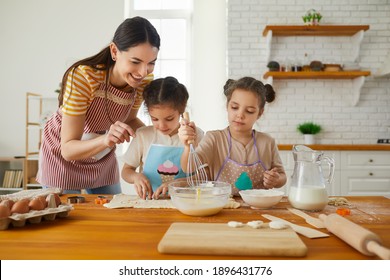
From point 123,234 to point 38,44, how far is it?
4131 mm

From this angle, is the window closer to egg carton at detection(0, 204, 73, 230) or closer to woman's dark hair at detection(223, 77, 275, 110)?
woman's dark hair at detection(223, 77, 275, 110)

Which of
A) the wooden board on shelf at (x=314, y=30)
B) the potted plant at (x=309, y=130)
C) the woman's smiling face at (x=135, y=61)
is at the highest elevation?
the wooden board on shelf at (x=314, y=30)

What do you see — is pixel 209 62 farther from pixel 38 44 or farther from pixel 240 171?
pixel 240 171

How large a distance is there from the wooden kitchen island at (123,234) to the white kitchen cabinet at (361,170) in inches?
90.9

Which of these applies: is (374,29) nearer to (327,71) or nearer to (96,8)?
(327,71)

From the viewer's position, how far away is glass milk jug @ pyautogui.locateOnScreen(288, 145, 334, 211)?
3.50 feet

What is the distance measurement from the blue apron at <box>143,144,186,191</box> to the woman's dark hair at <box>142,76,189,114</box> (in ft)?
0.64

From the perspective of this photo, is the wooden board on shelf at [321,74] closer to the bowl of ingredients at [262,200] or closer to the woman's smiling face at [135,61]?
the woman's smiling face at [135,61]

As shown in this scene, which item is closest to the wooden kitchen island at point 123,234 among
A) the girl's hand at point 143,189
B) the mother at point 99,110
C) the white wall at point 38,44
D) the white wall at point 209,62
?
the girl's hand at point 143,189

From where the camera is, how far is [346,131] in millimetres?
3910

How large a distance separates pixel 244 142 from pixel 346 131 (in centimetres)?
269

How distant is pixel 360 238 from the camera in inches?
26.7

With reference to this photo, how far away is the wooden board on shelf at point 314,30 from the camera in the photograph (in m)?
3.66

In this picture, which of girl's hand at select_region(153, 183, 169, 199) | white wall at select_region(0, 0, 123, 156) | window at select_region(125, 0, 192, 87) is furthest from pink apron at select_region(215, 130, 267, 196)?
white wall at select_region(0, 0, 123, 156)
